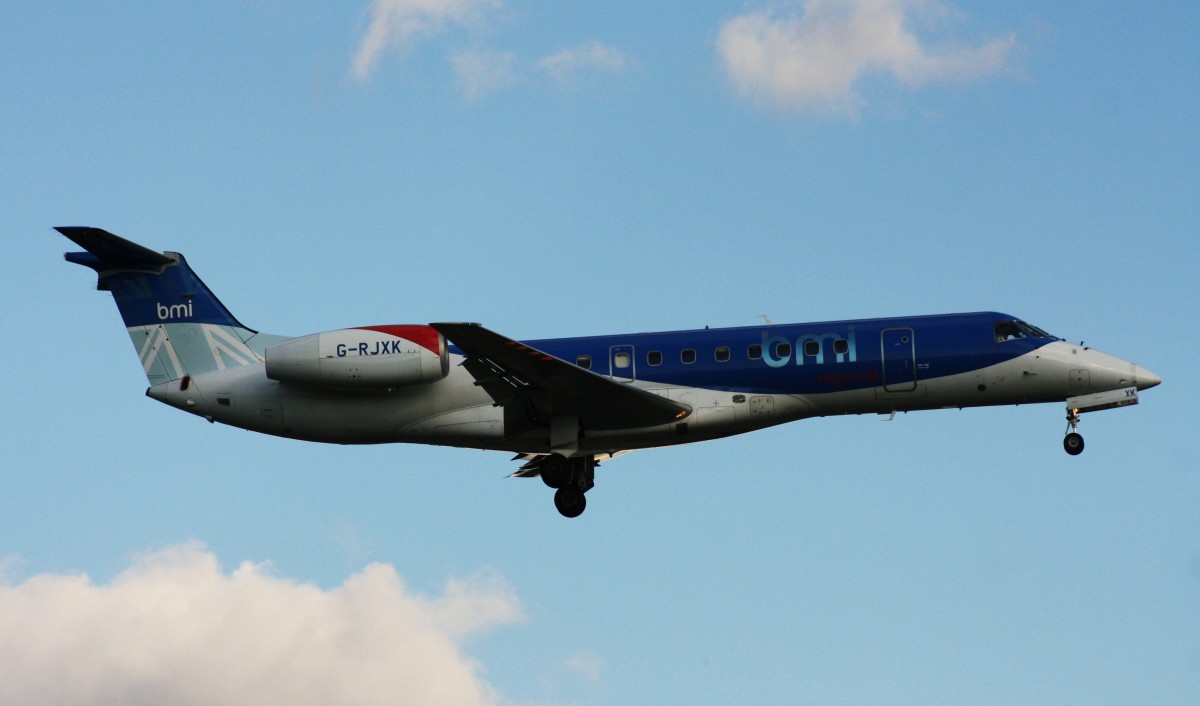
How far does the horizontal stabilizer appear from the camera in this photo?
27.4m

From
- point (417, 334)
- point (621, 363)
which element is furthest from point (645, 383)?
point (417, 334)

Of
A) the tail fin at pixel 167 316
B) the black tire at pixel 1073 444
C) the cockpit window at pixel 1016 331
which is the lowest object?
the black tire at pixel 1073 444

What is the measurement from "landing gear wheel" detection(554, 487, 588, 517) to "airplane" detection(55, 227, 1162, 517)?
0.33 m

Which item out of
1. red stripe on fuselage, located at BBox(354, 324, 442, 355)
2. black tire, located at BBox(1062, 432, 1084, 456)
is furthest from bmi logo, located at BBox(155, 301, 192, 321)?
black tire, located at BBox(1062, 432, 1084, 456)

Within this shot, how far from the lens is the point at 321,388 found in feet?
87.7

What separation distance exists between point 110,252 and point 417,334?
7.26m

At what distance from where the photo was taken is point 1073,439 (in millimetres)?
26875

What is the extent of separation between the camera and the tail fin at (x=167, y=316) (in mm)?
28406

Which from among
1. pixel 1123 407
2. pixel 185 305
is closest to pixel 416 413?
pixel 185 305

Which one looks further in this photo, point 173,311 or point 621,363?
point 173,311

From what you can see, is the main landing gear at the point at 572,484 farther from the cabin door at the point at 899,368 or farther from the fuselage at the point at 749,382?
the cabin door at the point at 899,368

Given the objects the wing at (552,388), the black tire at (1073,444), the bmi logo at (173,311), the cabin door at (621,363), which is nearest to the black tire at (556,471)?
the wing at (552,388)

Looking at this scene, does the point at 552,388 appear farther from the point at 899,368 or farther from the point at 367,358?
the point at 899,368

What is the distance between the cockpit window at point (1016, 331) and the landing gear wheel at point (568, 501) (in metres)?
9.01
